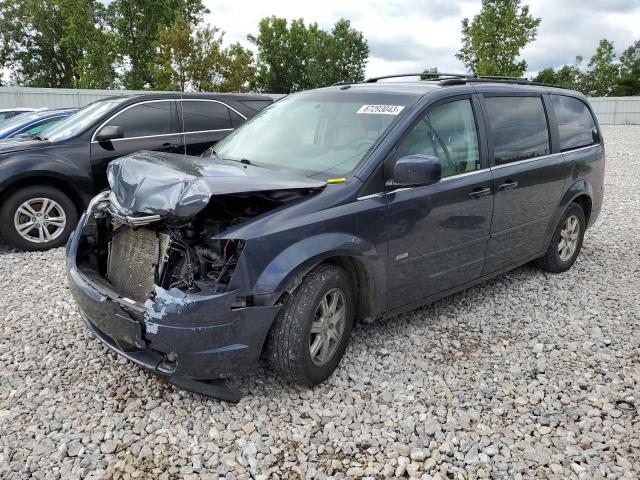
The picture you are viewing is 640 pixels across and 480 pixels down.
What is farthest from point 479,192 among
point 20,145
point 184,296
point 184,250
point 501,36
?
point 501,36

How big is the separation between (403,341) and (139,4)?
43.6m

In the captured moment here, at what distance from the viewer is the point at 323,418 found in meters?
3.02

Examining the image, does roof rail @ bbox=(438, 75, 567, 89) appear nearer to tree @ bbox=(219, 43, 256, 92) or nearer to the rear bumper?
the rear bumper

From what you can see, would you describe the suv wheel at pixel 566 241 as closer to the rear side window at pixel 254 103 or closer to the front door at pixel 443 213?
the front door at pixel 443 213

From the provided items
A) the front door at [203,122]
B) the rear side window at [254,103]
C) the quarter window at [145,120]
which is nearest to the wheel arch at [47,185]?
the quarter window at [145,120]

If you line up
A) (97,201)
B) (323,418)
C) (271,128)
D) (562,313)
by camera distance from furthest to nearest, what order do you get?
1. (562,313)
2. (271,128)
3. (97,201)
4. (323,418)

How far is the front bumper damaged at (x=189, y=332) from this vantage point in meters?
2.72

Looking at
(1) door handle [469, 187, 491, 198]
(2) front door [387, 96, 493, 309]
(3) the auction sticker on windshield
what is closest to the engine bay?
(2) front door [387, 96, 493, 309]

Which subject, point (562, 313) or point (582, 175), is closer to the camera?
point (562, 313)

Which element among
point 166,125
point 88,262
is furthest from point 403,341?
point 166,125

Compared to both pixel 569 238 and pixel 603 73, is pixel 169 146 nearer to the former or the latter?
pixel 569 238

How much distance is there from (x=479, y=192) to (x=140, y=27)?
43284mm

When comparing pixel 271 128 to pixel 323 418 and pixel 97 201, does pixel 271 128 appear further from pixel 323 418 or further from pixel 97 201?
pixel 323 418

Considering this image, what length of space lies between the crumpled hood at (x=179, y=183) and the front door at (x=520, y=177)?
72.8 inches
